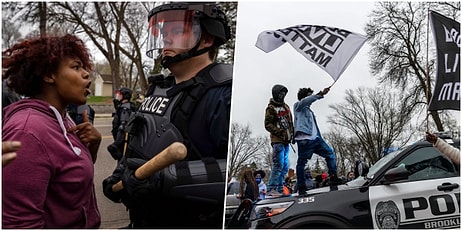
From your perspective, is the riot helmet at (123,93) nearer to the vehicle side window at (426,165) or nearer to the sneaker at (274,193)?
the sneaker at (274,193)

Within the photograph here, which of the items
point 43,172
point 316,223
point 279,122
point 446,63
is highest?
point 446,63

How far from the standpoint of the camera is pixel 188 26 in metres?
1.63

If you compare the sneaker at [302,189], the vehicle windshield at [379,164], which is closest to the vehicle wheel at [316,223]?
the sneaker at [302,189]

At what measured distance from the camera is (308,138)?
2.21 m

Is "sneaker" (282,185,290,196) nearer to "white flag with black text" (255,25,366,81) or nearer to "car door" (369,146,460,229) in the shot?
"car door" (369,146,460,229)

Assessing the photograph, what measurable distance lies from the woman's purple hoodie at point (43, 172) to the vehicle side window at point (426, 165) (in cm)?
166

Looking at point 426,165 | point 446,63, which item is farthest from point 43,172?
point 426,165

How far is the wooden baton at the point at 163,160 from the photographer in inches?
52.5

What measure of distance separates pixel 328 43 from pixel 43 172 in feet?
4.65

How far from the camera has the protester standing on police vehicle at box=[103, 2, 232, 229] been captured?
1544mm

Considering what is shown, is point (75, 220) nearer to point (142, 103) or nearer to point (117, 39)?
point (142, 103)

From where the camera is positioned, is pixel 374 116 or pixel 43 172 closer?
pixel 43 172

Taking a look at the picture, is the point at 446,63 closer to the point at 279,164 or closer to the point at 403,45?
the point at 403,45

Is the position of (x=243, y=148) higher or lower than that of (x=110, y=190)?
higher
